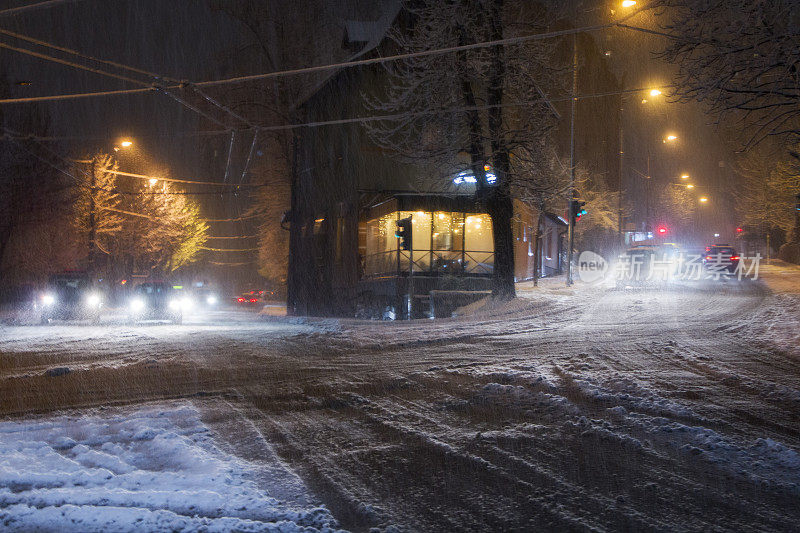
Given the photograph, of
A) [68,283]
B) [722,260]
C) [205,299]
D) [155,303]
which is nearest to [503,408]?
[155,303]

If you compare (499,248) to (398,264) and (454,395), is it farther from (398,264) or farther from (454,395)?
(454,395)

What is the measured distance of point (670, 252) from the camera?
3231 cm

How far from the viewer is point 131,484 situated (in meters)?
4.51

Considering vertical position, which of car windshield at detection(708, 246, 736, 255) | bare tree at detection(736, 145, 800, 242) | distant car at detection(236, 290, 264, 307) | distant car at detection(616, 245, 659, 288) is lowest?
distant car at detection(236, 290, 264, 307)

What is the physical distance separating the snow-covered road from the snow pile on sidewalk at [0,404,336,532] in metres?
0.48

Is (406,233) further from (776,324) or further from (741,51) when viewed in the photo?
(741,51)

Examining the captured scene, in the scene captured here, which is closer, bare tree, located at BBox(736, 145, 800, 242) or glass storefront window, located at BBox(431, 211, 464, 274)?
glass storefront window, located at BBox(431, 211, 464, 274)

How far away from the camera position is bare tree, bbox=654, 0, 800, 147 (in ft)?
24.3

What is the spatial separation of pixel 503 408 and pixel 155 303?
1989 centimetres

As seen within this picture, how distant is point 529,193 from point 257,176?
90.8ft

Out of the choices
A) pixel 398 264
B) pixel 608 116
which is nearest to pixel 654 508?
pixel 398 264

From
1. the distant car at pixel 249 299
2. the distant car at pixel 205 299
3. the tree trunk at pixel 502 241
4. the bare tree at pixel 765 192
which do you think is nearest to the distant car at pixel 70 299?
the tree trunk at pixel 502 241

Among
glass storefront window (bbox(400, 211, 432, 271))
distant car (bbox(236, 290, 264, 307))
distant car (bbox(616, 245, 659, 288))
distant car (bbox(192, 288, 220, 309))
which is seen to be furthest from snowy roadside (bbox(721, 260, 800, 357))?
distant car (bbox(192, 288, 220, 309))

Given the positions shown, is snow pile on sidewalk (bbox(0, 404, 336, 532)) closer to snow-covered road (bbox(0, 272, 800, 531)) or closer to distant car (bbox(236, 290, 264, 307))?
snow-covered road (bbox(0, 272, 800, 531))
